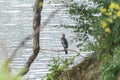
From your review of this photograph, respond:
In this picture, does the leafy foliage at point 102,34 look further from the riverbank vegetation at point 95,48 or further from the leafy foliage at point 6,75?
the leafy foliage at point 6,75

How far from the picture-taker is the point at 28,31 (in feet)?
54.6

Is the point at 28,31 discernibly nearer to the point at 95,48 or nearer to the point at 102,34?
the point at 95,48

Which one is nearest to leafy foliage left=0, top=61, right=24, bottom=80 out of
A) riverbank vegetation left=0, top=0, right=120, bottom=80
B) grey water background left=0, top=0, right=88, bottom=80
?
riverbank vegetation left=0, top=0, right=120, bottom=80

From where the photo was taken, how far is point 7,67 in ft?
5.72

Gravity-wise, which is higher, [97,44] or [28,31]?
[97,44]

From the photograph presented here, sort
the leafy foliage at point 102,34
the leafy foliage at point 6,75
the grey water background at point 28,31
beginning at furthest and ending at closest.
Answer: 1. the grey water background at point 28,31
2. the leafy foliage at point 102,34
3. the leafy foliage at point 6,75

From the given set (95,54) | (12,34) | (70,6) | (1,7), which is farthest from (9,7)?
(95,54)

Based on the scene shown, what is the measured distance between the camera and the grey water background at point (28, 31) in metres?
13.1

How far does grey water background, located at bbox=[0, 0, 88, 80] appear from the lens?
13.1 meters

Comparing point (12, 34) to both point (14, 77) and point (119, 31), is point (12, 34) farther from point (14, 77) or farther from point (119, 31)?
point (14, 77)

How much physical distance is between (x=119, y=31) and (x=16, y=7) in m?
15.6

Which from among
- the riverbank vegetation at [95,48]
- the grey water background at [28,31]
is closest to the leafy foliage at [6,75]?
the riverbank vegetation at [95,48]

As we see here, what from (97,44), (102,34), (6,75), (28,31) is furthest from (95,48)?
(28,31)

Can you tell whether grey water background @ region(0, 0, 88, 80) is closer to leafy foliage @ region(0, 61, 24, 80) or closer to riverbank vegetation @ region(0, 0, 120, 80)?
riverbank vegetation @ region(0, 0, 120, 80)
